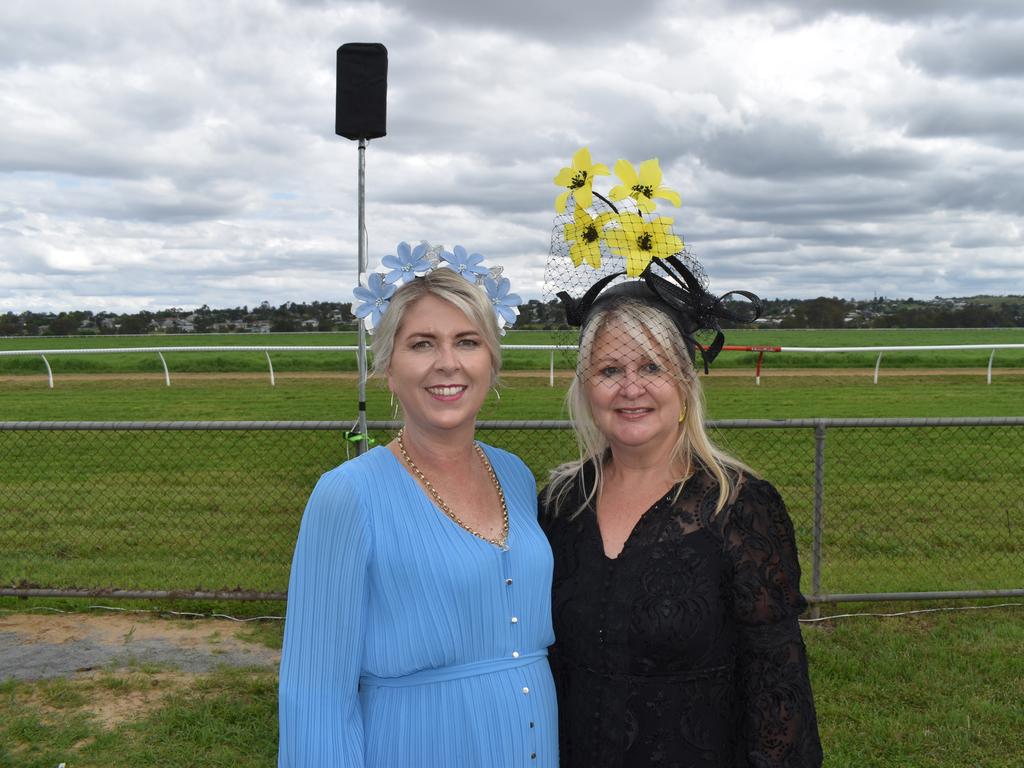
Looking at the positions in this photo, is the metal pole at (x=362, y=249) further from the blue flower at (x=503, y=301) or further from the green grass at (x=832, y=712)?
the blue flower at (x=503, y=301)

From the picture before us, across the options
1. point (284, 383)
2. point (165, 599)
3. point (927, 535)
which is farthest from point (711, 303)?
point (284, 383)

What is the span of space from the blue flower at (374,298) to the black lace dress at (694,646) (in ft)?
2.49

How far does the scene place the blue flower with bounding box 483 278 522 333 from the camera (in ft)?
6.98

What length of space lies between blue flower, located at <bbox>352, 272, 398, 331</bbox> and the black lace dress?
0.76 metres

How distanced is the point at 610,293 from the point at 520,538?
633mm

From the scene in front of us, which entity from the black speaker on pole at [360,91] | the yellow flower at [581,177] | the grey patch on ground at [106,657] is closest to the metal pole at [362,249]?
the black speaker on pole at [360,91]

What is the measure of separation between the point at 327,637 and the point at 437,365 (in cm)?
60

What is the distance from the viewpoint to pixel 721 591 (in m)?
2.01

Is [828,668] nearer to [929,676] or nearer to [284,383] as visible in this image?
[929,676]

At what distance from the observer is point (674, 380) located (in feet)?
7.02

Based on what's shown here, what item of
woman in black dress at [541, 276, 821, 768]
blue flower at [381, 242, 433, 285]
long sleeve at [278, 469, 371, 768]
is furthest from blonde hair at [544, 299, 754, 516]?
long sleeve at [278, 469, 371, 768]

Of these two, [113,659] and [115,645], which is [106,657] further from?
[115,645]

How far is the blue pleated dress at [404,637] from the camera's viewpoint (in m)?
1.80

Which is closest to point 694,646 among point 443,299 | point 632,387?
point 632,387
